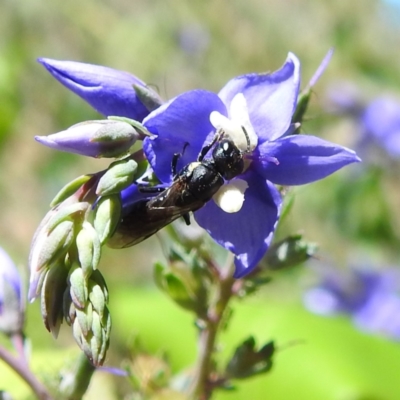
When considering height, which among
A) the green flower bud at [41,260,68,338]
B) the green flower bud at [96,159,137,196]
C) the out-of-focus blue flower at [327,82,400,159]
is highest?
the green flower bud at [96,159,137,196]

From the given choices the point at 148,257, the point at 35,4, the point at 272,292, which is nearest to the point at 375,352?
the point at 272,292

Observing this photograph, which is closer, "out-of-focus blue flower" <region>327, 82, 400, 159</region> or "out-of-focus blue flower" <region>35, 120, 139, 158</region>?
"out-of-focus blue flower" <region>35, 120, 139, 158</region>

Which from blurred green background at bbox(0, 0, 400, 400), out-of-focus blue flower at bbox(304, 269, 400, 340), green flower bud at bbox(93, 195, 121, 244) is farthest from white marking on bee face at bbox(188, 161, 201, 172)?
out-of-focus blue flower at bbox(304, 269, 400, 340)

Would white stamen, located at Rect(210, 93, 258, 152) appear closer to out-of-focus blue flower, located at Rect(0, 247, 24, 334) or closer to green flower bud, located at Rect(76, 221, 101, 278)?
green flower bud, located at Rect(76, 221, 101, 278)

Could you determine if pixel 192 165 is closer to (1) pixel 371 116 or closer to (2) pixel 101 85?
(2) pixel 101 85

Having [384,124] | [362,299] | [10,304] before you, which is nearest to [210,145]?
[10,304]

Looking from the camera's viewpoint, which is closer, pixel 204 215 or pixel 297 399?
pixel 204 215

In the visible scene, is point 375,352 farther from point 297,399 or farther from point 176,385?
point 176,385
